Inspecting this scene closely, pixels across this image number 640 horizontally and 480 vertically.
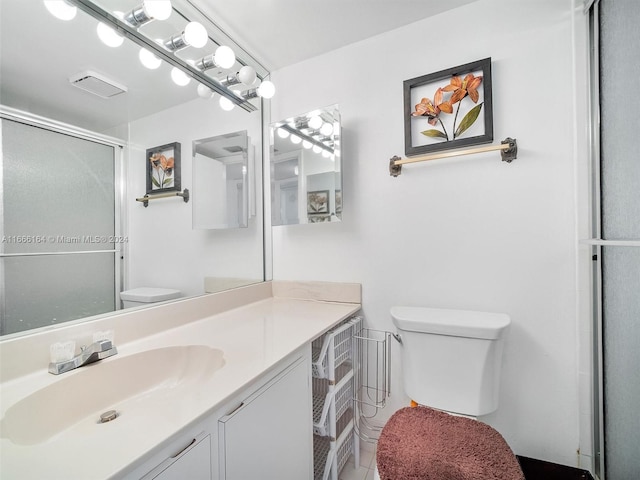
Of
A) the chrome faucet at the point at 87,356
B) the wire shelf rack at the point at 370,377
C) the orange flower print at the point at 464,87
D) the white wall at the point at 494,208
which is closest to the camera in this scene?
the chrome faucet at the point at 87,356

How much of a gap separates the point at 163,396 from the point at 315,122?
4.79ft

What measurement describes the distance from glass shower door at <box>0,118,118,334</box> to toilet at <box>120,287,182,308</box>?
48 mm

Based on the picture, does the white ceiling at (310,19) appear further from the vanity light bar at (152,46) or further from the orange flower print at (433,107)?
the orange flower print at (433,107)

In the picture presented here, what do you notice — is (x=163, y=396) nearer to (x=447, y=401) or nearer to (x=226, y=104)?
(x=447, y=401)

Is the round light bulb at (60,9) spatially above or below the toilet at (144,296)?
above

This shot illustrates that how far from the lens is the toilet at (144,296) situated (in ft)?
3.76

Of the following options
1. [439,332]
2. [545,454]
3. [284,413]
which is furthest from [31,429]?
[545,454]

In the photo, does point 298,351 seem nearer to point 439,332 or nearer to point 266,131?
point 439,332

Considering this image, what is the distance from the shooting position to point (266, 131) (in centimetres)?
196

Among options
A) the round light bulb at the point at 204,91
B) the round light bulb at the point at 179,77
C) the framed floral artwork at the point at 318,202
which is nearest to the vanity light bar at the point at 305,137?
the framed floral artwork at the point at 318,202

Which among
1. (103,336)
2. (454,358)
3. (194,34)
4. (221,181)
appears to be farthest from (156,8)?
(454,358)

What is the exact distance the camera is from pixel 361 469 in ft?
4.86

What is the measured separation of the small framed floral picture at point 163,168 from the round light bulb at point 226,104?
0.39 m

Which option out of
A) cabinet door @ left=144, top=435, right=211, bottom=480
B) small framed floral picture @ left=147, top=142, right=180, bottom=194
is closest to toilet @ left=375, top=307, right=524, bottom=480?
cabinet door @ left=144, top=435, right=211, bottom=480
